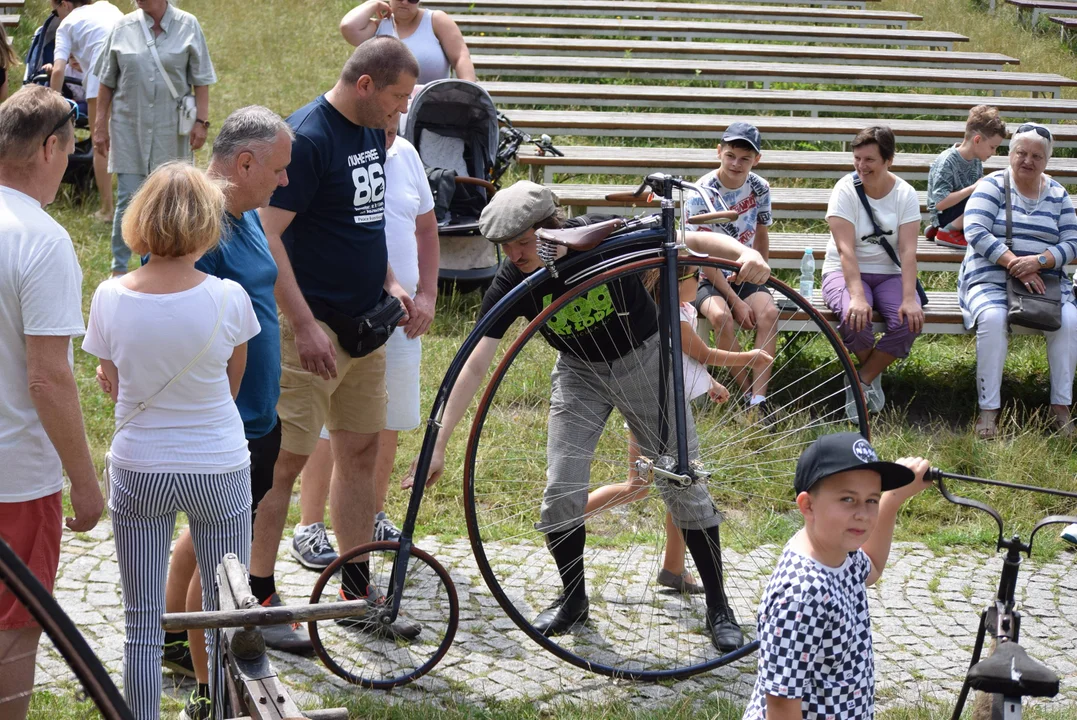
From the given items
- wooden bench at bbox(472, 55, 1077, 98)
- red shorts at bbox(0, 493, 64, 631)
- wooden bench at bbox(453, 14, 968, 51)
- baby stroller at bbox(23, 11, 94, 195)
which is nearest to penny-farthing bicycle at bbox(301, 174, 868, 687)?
red shorts at bbox(0, 493, 64, 631)

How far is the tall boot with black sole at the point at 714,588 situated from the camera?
410 centimetres

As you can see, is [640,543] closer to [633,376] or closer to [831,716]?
[633,376]

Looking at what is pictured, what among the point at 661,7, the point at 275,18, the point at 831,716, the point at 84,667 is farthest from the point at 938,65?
the point at 84,667

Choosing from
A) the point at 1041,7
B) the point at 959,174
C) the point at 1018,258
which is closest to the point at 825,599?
the point at 1018,258

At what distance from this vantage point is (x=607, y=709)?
3.72m

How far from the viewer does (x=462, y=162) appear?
740 cm

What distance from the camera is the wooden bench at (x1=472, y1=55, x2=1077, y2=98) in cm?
1093

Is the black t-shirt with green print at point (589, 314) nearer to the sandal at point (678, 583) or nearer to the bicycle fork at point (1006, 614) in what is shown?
the sandal at point (678, 583)

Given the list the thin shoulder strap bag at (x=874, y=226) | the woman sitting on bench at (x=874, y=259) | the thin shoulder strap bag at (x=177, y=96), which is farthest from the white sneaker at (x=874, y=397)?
the thin shoulder strap bag at (x=177, y=96)

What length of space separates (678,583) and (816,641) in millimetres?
2200

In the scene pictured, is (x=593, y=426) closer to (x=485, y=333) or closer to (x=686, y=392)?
(x=686, y=392)

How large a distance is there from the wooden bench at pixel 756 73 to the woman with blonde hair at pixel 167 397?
821cm

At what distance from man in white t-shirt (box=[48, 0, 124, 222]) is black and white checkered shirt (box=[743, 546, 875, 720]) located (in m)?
7.13

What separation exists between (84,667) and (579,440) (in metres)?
2.63
